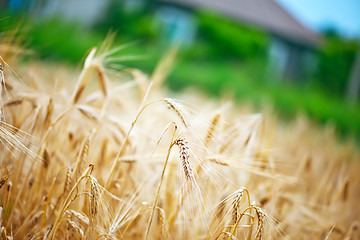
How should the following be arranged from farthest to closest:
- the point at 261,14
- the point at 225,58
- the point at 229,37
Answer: the point at 261,14
the point at 225,58
the point at 229,37

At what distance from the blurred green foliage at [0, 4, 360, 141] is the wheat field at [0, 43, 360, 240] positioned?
419 centimetres

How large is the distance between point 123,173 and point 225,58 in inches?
333

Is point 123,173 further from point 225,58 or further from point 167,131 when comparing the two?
point 225,58

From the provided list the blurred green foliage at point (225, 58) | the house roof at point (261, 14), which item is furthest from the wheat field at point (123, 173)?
the house roof at point (261, 14)

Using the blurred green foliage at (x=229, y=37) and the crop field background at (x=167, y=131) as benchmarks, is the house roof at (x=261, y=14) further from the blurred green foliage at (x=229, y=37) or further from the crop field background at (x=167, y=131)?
the blurred green foliage at (x=229, y=37)

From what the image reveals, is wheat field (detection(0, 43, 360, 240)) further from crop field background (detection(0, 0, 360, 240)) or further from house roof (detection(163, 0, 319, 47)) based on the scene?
house roof (detection(163, 0, 319, 47))

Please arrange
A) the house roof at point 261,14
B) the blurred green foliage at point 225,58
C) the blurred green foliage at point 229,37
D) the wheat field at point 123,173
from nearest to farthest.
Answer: the wheat field at point 123,173 → the blurred green foliage at point 225,58 → the blurred green foliage at point 229,37 → the house roof at point 261,14

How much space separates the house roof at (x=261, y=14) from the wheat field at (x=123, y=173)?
8.18 meters

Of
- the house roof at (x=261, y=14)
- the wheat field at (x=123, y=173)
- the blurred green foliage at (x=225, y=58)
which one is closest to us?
the wheat field at (x=123, y=173)

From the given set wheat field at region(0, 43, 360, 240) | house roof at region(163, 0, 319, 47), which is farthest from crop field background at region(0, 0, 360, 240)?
house roof at region(163, 0, 319, 47)

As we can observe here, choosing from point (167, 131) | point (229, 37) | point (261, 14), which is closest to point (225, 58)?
point (229, 37)

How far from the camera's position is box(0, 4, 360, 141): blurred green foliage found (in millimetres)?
5723

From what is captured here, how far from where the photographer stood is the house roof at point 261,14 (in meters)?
9.25

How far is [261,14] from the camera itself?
1043cm
